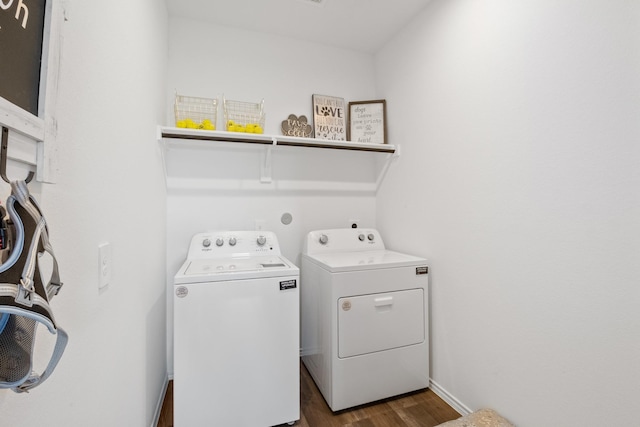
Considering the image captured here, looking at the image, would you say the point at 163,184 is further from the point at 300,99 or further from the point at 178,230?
the point at 300,99

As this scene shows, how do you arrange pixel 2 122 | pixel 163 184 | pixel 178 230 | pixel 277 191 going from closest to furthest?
pixel 2 122 → pixel 163 184 → pixel 178 230 → pixel 277 191

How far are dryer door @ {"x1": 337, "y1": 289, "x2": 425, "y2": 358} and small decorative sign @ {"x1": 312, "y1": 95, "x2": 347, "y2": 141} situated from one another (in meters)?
1.29

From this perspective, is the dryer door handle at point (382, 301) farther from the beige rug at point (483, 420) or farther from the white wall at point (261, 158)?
the white wall at point (261, 158)

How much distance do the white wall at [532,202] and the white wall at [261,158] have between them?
62cm

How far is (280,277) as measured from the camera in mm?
1518

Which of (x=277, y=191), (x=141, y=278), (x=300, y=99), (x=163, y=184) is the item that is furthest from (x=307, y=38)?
(x=141, y=278)

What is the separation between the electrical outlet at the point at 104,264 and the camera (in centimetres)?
84

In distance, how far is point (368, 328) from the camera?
1.71 metres

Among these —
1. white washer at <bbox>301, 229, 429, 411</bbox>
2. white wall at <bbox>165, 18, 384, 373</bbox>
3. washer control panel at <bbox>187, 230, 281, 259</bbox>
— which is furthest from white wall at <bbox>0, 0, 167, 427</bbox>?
white washer at <bbox>301, 229, 429, 411</bbox>

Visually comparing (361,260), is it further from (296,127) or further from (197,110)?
(197,110)

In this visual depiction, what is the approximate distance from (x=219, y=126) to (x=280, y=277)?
4.15 ft

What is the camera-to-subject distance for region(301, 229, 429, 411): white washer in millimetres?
1664

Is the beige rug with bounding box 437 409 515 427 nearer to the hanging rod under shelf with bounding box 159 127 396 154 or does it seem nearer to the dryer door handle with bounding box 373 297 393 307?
the dryer door handle with bounding box 373 297 393 307

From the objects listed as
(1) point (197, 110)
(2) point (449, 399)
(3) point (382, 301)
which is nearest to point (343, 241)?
(3) point (382, 301)
